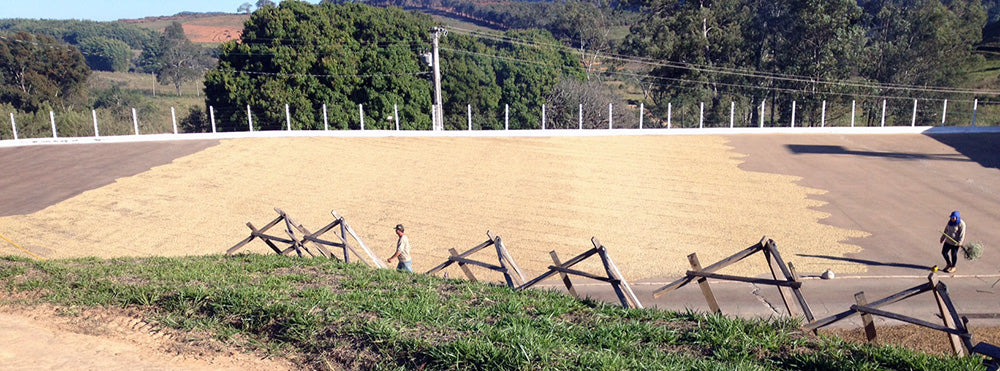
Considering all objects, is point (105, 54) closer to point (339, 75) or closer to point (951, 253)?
point (339, 75)

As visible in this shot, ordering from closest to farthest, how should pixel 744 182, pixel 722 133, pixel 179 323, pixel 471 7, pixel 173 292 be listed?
pixel 179 323 < pixel 173 292 < pixel 744 182 < pixel 722 133 < pixel 471 7

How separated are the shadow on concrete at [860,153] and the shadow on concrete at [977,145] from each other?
671mm

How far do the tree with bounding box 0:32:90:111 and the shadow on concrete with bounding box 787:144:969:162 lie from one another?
4999cm

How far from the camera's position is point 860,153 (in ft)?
90.3

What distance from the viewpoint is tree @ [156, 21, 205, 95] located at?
270 ft

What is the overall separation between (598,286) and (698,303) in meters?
2.11

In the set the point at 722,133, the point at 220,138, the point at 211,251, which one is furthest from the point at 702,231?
the point at 220,138

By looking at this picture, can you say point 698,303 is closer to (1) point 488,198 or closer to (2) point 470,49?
(1) point 488,198

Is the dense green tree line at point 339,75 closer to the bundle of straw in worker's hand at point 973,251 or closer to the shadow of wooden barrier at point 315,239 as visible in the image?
the shadow of wooden barrier at point 315,239

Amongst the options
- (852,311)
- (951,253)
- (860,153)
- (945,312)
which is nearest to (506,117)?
(860,153)

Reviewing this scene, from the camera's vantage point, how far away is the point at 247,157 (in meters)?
26.3

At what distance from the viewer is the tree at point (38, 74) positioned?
51688 mm

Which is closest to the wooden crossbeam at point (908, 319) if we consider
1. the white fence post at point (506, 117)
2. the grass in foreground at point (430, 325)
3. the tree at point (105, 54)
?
the grass in foreground at point (430, 325)

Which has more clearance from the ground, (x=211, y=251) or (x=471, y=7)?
(x=471, y=7)
